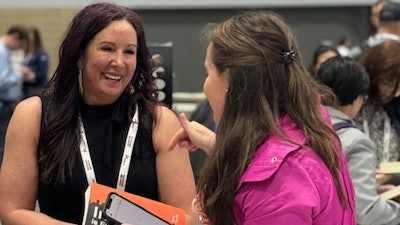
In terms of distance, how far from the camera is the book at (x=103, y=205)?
7.11ft

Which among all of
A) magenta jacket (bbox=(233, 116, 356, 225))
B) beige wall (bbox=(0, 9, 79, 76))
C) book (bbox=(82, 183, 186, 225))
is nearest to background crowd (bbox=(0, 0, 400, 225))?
magenta jacket (bbox=(233, 116, 356, 225))

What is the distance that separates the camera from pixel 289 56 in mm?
1802

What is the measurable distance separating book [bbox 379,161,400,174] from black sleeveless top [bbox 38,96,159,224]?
1075 millimetres

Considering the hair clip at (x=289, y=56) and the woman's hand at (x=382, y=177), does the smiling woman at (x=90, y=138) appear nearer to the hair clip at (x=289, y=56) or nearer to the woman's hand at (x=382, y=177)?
the hair clip at (x=289, y=56)

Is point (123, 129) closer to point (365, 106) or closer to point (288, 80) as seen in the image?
point (288, 80)

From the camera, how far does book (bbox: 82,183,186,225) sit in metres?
2.17

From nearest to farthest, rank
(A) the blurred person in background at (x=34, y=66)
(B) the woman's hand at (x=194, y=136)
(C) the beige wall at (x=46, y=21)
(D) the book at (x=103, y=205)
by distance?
(B) the woman's hand at (x=194, y=136), (D) the book at (x=103, y=205), (A) the blurred person in background at (x=34, y=66), (C) the beige wall at (x=46, y=21)

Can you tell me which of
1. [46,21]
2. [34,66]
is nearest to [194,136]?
[34,66]

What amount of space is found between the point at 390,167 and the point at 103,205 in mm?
1425

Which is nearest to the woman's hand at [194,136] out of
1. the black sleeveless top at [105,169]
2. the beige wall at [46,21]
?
the black sleeveless top at [105,169]

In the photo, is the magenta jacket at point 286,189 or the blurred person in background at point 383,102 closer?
the magenta jacket at point 286,189

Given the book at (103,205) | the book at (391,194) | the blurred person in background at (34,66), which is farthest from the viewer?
the blurred person in background at (34,66)

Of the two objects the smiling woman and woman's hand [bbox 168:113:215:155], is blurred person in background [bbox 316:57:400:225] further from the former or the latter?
woman's hand [bbox 168:113:215:155]

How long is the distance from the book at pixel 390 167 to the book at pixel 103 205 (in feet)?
3.72
